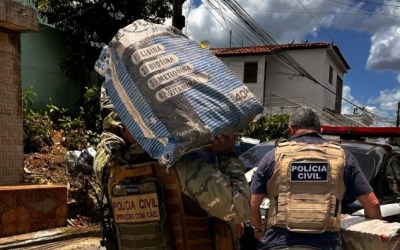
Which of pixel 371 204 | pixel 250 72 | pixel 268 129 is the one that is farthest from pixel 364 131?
pixel 250 72

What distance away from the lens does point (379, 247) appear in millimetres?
2502

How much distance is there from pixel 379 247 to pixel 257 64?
22461 millimetres

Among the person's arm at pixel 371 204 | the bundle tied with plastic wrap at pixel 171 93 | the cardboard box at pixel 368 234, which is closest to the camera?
Result: the bundle tied with plastic wrap at pixel 171 93

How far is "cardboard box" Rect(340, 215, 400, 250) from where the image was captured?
2.48 meters

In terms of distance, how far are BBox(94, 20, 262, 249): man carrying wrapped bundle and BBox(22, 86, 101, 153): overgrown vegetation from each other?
860 cm

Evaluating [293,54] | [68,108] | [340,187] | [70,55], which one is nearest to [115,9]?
[70,55]

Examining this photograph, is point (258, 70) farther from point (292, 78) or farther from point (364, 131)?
point (364, 131)

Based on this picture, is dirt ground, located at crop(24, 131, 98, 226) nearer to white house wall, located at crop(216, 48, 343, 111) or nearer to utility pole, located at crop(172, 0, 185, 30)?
utility pole, located at crop(172, 0, 185, 30)

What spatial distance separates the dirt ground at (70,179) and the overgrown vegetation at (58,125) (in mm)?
462

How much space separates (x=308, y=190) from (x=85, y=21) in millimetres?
11879

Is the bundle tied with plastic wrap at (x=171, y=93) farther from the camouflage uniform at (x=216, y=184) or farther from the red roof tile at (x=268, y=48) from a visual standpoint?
the red roof tile at (x=268, y=48)

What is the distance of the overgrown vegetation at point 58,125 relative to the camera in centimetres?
1013

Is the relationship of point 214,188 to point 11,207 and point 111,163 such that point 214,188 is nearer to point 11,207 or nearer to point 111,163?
point 111,163

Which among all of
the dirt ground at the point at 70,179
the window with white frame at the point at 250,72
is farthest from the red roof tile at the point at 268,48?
the dirt ground at the point at 70,179
